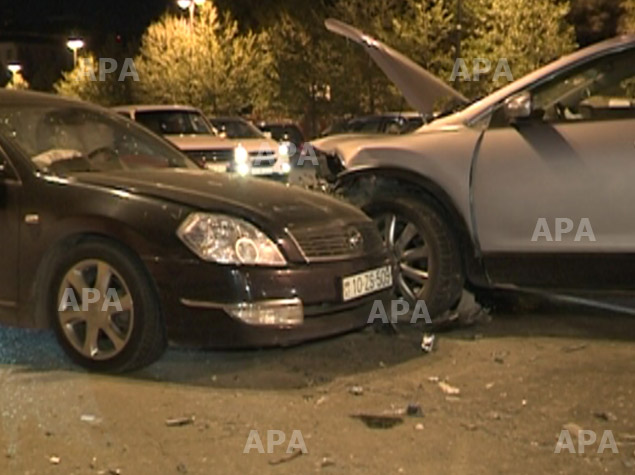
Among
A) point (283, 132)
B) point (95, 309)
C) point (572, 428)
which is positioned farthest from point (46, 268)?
point (283, 132)

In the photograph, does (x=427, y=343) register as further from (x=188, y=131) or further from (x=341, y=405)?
(x=188, y=131)

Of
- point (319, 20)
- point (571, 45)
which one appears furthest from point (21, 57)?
point (571, 45)

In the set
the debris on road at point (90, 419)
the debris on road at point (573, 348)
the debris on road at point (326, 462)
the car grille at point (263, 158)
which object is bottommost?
the debris on road at point (326, 462)

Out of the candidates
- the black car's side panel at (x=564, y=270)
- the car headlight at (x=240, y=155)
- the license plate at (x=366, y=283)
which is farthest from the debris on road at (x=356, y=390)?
the car headlight at (x=240, y=155)

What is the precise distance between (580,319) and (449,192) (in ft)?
4.51

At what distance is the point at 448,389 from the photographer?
555cm

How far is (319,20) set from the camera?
30.2 m

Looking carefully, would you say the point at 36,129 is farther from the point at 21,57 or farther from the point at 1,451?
the point at 21,57

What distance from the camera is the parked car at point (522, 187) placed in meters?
6.29

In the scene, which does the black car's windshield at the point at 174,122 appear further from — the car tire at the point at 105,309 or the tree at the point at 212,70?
the tree at the point at 212,70

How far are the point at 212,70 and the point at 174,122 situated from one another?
15459 mm

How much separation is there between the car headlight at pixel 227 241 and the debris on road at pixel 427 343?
1261 millimetres

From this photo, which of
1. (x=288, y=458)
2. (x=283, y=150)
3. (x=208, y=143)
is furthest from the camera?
(x=283, y=150)

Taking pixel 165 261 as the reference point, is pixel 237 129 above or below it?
above
